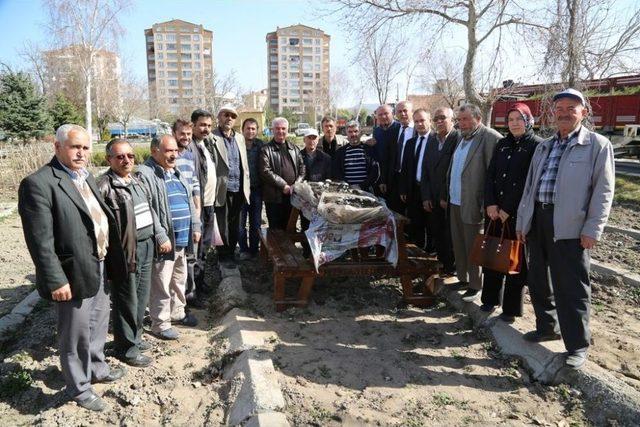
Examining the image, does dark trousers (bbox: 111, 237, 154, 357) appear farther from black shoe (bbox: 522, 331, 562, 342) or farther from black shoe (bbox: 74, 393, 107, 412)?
black shoe (bbox: 522, 331, 562, 342)

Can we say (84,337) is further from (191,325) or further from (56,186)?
(191,325)

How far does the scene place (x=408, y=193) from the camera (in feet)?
18.3

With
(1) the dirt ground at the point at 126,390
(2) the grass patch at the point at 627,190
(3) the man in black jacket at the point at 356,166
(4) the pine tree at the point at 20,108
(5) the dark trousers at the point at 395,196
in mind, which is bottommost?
(1) the dirt ground at the point at 126,390

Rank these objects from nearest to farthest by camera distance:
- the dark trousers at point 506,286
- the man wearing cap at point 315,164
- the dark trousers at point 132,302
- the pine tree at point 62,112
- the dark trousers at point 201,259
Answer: the dark trousers at point 132,302 < the dark trousers at point 506,286 < the dark trousers at point 201,259 < the man wearing cap at point 315,164 < the pine tree at point 62,112

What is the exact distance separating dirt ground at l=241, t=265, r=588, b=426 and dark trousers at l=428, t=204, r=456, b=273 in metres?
0.67

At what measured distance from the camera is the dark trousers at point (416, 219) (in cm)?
554

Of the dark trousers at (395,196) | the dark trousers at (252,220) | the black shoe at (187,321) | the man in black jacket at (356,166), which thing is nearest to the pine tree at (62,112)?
the dark trousers at (252,220)

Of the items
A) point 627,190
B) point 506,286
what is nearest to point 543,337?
point 506,286

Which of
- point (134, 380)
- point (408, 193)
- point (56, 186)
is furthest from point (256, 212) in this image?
point (56, 186)

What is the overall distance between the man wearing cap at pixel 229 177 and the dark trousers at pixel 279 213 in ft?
1.22

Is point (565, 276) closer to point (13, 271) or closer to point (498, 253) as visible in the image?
point (498, 253)

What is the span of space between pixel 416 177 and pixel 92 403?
398cm

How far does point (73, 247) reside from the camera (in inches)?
110

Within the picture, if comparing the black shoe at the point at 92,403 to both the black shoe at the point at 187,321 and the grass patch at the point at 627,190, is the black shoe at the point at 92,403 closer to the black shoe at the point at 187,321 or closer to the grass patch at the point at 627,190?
the black shoe at the point at 187,321
